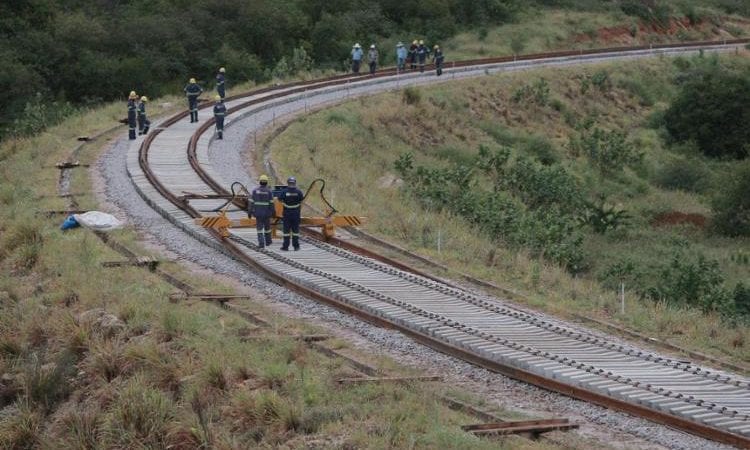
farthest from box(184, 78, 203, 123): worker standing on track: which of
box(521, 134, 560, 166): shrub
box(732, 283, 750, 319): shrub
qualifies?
box(732, 283, 750, 319): shrub

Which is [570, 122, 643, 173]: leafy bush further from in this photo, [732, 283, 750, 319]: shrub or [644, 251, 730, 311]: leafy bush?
[732, 283, 750, 319]: shrub

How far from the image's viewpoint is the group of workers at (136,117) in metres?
33.8

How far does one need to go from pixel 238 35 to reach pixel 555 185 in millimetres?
24012

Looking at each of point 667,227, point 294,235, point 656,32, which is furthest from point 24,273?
point 656,32

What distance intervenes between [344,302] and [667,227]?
20.6m

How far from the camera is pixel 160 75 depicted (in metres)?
51.2

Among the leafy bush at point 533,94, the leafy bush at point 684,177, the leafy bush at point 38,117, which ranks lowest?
the leafy bush at point 684,177

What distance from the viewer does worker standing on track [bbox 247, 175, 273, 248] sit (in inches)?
798

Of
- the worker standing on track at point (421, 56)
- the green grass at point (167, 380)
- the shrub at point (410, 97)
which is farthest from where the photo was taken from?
the worker standing on track at point (421, 56)

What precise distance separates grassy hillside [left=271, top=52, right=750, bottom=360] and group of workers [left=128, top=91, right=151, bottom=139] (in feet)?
14.3

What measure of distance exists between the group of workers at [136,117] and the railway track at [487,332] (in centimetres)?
580

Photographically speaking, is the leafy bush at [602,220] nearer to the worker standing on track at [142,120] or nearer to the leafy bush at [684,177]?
the leafy bush at [684,177]

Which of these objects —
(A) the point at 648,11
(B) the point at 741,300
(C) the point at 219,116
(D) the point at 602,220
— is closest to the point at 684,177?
(D) the point at 602,220

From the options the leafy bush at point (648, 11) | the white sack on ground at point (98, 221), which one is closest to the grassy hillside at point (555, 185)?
the white sack on ground at point (98, 221)
